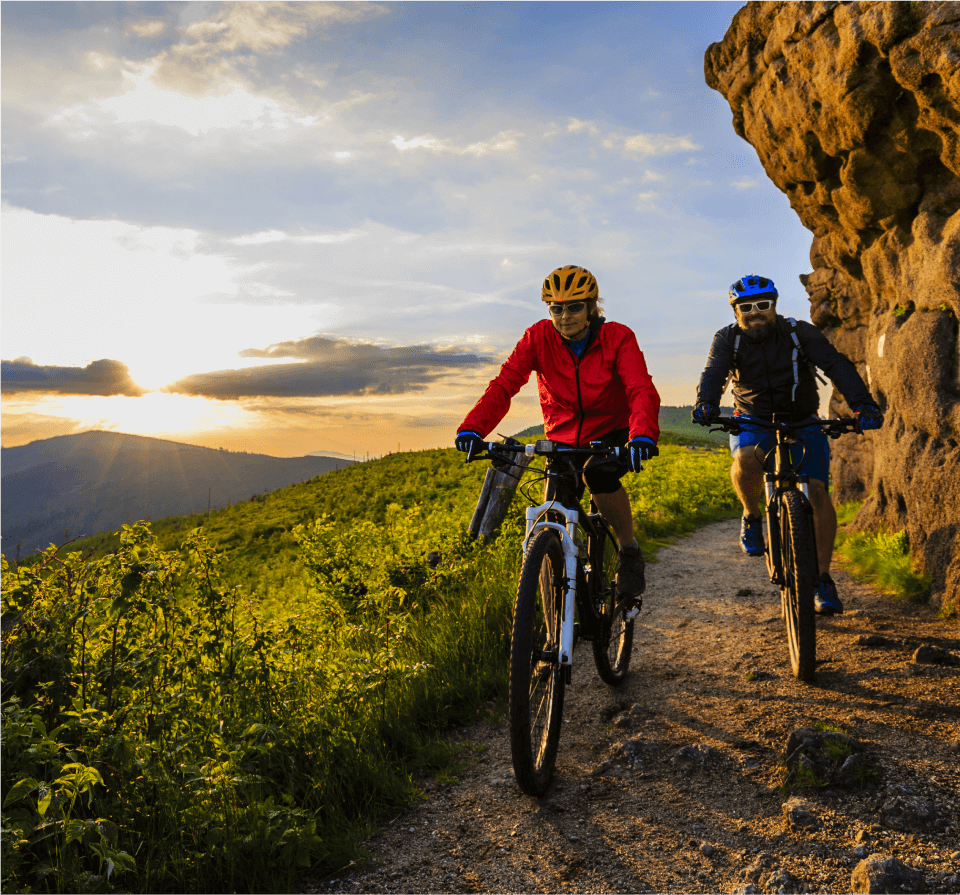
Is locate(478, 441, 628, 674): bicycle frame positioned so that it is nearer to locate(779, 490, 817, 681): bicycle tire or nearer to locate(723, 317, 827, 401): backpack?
locate(779, 490, 817, 681): bicycle tire

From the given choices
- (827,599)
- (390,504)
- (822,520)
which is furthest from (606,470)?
(390,504)

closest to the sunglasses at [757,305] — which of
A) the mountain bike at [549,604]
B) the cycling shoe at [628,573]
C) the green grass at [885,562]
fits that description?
the cycling shoe at [628,573]

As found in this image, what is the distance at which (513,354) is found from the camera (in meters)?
4.20

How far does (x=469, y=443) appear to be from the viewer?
3688mm

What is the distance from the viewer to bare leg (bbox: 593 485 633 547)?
4.09 m

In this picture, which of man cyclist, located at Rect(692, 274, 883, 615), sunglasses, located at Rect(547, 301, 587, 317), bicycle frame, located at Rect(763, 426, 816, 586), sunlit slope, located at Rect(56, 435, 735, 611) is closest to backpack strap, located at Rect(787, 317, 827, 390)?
man cyclist, located at Rect(692, 274, 883, 615)

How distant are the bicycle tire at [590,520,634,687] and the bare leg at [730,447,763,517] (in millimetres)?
1747

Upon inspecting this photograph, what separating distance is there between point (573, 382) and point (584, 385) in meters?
0.08

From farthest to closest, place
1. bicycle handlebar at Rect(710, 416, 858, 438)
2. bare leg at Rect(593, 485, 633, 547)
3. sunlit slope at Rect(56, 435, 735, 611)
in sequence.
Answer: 1. sunlit slope at Rect(56, 435, 735, 611)
2. bicycle handlebar at Rect(710, 416, 858, 438)
3. bare leg at Rect(593, 485, 633, 547)

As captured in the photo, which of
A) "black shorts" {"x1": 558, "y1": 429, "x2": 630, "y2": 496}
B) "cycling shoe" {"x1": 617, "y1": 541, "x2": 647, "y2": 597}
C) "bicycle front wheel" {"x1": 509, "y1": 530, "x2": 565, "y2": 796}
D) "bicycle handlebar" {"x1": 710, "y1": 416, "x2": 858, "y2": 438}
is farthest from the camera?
"bicycle handlebar" {"x1": 710, "y1": 416, "x2": 858, "y2": 438}

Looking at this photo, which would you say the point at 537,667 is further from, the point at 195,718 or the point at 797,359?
the point at 797,359

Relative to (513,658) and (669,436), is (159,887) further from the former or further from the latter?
(669,436)

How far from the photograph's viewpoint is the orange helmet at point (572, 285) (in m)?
3.87

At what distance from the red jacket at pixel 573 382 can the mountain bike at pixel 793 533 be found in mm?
1424
